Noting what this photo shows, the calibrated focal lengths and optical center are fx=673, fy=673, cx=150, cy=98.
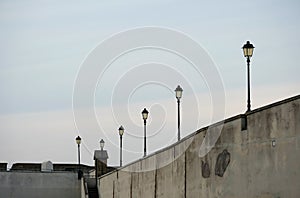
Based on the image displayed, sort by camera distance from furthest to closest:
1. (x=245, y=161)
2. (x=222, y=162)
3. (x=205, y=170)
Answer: (x=205, y=170)
(x=222, y=162)
(x=245, y=161)

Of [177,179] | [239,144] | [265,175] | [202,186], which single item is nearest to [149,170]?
[177,179]

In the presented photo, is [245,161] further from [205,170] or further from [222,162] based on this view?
[205,170]

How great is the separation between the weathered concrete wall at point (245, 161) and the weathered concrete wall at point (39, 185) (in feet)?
87.6

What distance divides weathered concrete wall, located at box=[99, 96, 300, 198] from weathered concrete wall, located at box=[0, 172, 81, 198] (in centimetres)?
2670

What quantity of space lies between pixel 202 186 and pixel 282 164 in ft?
17.5

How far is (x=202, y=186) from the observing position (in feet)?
56.7

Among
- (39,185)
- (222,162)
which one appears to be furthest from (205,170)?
(39,185)

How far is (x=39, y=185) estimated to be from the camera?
4812 centimetres

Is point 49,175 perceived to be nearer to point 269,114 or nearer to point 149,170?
point 149,170

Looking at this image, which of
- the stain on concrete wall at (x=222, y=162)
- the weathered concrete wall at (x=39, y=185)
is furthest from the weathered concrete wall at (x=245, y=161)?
the weathered concrete wall at (x=39, y=185)

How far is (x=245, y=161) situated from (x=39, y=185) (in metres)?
35.8

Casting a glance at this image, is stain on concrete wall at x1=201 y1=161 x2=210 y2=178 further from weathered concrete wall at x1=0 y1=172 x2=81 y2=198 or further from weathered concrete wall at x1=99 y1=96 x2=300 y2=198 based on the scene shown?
weathered concrete wall at x1=0 y1=172 x2=81 y2=198

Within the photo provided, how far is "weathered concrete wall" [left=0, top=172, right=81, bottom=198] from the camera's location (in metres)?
47.5

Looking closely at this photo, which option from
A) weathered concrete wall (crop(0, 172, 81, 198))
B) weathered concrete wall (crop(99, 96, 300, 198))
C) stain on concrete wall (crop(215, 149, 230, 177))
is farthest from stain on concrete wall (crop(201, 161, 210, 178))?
weathered concrete wall (crop(0, 172, 81, 198))
